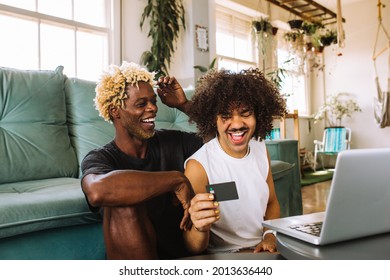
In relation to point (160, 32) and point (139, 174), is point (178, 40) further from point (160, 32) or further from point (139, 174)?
point (139, 174)

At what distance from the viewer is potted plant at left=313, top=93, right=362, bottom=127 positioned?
5582 mm

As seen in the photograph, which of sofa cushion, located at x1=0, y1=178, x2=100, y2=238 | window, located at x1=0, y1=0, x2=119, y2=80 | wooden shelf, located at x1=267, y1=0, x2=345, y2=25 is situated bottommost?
sofa cushion, located at x1=0, y1=178, x2=100, y2=238

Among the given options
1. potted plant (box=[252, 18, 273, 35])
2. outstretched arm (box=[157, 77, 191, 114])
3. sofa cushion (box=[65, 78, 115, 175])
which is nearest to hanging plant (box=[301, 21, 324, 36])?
potted plant (box=[252, 18, 273, 35])

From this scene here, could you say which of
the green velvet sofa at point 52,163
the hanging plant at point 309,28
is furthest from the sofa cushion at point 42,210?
the hanging plant at point 309,28

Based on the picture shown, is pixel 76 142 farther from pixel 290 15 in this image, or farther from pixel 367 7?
pixel 367 7

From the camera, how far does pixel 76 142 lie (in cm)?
179

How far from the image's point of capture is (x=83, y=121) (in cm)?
183

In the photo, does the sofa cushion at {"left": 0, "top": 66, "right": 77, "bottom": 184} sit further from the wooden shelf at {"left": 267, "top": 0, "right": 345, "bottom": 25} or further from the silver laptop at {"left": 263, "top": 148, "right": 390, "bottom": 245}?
the wooden shelf at {"left": 267, "top": 0, "right": 345, "bottom": 25}

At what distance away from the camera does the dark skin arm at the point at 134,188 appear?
0.87m

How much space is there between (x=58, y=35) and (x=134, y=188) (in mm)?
2247

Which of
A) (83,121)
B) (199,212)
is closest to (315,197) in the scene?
(83,121)

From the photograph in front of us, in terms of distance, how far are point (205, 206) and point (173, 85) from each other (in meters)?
0.82

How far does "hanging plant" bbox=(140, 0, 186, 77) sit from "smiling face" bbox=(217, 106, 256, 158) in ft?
6.48
